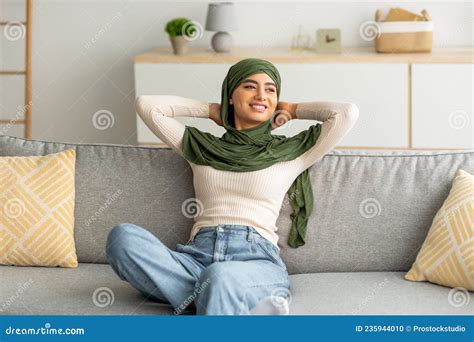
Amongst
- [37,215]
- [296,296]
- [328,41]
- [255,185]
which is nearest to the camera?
[296,296]

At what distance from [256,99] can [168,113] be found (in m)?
0.35

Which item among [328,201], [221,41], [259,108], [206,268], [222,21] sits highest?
[222,21]

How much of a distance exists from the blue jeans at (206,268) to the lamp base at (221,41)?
221 cm

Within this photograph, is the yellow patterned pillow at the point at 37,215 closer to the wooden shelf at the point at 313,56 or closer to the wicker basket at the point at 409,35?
the wooden shelf at the point at 313,56

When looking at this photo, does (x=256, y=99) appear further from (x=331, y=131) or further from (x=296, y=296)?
(x=296, y=296)

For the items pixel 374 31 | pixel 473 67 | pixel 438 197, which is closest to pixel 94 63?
pixel 374 31

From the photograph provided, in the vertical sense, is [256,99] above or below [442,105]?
above

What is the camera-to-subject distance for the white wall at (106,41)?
5.06 m

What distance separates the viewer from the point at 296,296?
8.58 feet

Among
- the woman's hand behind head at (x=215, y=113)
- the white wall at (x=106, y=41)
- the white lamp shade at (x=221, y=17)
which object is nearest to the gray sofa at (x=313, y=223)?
the woman's hand behind head at (x=215, y=113)

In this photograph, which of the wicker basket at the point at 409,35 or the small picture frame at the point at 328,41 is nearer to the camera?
the wicker basket at the point at 409,35

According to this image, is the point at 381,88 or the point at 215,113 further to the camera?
the point at 381,88

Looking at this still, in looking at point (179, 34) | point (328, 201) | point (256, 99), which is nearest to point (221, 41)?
point (179, 34)

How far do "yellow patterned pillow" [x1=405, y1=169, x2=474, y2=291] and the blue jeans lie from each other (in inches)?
17.2
